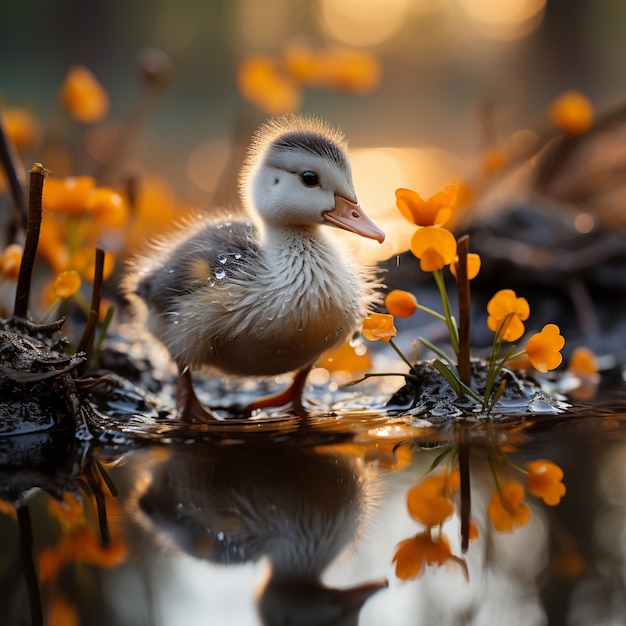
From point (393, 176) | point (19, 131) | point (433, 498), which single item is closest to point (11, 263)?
point (433, 498)

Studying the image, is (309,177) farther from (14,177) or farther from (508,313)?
(14,177)

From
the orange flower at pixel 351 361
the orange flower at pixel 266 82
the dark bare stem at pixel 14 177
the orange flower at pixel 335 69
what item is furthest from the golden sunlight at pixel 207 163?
the dark bare stem at pixel 14 177

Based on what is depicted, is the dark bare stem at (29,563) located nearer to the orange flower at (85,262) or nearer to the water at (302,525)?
the water at (302,525)

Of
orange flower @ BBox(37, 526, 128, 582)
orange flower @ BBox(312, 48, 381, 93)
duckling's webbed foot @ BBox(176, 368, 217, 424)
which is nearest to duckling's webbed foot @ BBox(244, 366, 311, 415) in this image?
duckling's webbed foot @ BBox(176, 368, 217, 424)

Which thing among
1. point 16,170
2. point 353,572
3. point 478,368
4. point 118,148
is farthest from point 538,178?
point 353,572

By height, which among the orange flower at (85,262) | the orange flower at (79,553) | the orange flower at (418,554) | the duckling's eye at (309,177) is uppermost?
the duckling's eye at (309,177)

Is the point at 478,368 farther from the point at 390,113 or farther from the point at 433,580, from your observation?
the point at 390,113

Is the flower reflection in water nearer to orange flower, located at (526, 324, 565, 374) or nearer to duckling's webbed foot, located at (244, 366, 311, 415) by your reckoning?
orange flower, located at (526, 324, 565, 374)
